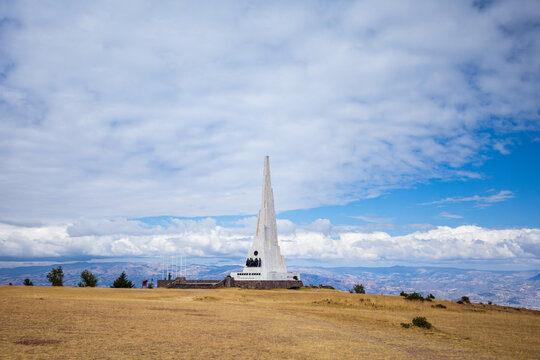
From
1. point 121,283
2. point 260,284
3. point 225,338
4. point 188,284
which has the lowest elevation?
point 260,284

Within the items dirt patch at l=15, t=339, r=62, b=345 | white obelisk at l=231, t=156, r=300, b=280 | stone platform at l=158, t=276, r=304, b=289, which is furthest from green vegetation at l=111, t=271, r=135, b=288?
dirt patch at l=15, t=339, r=62, b=345

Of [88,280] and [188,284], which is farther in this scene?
[88,280]

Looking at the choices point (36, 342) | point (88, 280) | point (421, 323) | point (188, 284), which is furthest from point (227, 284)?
point (36, 342)

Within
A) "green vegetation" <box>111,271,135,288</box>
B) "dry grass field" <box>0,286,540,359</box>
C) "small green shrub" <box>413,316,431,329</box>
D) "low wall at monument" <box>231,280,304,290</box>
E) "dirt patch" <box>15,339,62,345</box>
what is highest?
"dirt patch" <box>15,339,62,345</box>

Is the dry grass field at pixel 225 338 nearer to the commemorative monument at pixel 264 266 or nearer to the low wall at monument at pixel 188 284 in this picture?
the low wall at monument at pixel 188 284

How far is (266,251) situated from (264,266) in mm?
2346

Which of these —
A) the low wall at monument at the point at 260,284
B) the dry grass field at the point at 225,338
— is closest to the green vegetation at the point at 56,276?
the low wall at monument at the point at 260,284

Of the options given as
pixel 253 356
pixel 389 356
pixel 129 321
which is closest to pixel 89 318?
pixel 129 321

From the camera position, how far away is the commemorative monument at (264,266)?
50259 mm

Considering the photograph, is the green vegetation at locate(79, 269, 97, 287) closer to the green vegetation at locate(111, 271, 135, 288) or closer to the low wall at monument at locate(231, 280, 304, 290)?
the green vegetation at locate(111, 271, 135, 288)

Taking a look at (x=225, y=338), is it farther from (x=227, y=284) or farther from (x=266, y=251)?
(x=266, y=251)

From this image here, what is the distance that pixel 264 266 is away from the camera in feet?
180

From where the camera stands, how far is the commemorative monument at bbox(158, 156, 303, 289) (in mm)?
50259

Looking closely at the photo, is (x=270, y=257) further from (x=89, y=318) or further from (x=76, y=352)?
(x=76, y=352)
